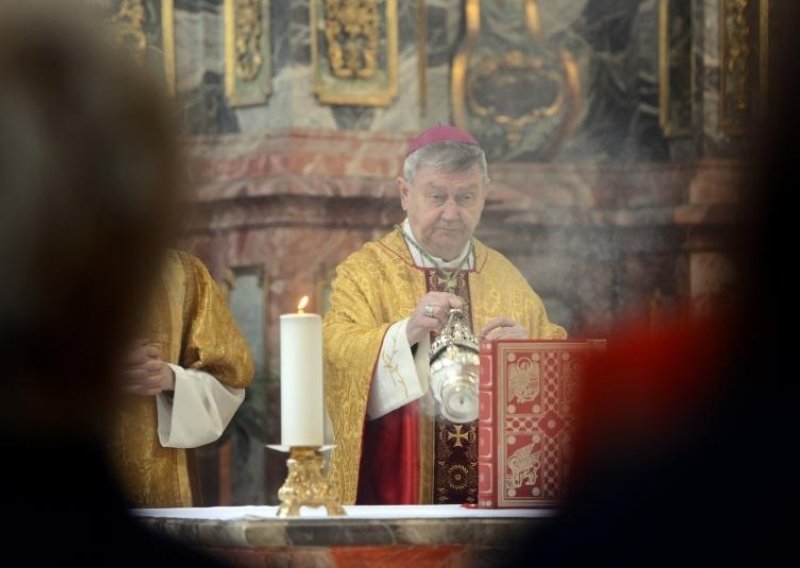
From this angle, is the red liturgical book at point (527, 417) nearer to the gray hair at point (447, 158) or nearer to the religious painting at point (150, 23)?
the gray hair at point (447, 158)

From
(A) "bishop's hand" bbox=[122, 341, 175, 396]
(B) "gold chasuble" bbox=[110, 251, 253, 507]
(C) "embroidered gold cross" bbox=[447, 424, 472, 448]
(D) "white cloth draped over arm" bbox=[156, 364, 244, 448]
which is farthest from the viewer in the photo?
(C) "embroidered gold cross" bbox=[447, 424, 472, 448]

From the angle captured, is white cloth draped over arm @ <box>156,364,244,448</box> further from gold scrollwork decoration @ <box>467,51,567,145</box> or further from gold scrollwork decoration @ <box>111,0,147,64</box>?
gold scrollwork decoration @ <box>467,51,567,145</box>

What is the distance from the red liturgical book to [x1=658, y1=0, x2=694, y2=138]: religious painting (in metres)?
4.28

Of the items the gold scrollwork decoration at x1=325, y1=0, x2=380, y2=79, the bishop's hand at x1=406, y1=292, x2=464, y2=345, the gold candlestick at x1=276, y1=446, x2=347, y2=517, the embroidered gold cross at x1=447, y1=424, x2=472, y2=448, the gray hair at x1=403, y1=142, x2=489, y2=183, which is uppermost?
the gold scrollwork decoration at x1=325, y1=0, x2=380, y2=79

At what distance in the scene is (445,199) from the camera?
4555mm

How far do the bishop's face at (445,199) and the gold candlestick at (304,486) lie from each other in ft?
5.95

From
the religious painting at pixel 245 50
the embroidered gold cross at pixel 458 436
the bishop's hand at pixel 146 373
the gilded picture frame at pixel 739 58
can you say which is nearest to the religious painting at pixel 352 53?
the religious painting at pixel 245 50

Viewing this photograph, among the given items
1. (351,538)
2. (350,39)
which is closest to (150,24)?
(350,39)

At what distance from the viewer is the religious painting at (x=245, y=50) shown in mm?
6855

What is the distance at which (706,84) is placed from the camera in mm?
7012

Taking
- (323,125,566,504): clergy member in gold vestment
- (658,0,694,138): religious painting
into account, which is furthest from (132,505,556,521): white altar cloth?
(658,0,694,138): religious painting

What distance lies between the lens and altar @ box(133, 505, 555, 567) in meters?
2.60

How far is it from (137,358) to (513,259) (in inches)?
127

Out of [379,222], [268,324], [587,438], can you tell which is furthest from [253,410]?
[587,438]
